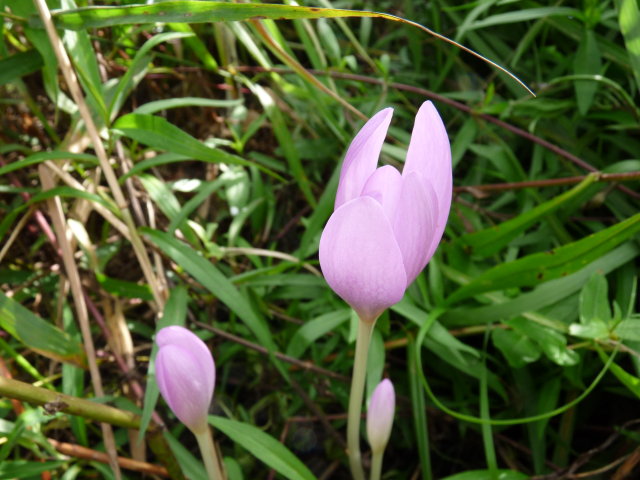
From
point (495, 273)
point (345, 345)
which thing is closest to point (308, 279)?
point (345, 345)

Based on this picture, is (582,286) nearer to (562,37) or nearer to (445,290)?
(445,290)

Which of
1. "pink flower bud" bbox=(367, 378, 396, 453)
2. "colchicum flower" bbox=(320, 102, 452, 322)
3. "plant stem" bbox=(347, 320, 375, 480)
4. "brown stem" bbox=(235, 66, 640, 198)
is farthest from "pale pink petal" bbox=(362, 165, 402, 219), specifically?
"brown stem" bbox=(235, 66, 640, 198)

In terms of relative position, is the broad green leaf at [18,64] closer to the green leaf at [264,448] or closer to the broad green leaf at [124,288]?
the broad green leaf at [124,288]

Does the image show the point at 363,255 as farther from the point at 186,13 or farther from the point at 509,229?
the point at 509,229

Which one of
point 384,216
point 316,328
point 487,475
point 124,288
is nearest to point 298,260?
point 316,328

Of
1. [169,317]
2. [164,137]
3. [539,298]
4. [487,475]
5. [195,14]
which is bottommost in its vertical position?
[487,475]
